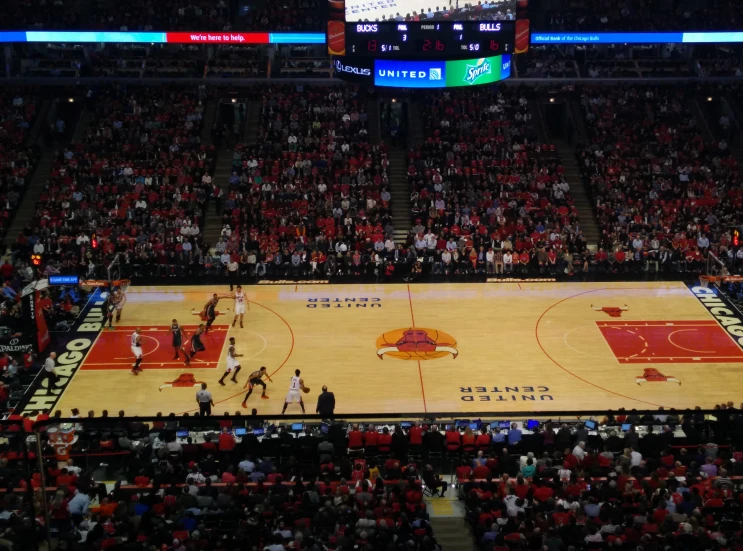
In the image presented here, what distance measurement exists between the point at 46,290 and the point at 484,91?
80.0ft

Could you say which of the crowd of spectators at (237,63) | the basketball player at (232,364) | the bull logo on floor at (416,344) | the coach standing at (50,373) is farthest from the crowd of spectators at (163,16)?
the basketball player at (232,364)

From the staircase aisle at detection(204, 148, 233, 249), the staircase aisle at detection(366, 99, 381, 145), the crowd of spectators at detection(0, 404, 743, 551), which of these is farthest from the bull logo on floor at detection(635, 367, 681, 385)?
the staircase aisle at detection(366, 99, 381, 145)

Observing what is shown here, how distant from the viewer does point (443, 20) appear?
3319 cm

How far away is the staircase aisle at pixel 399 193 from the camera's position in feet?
131

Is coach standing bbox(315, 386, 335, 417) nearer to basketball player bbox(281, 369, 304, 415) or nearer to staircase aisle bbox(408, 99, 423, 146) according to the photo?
basketball player bbox(281, 369, 304, 415)

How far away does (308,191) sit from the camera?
40.2m

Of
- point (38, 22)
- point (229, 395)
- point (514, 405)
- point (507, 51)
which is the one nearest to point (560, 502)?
point (514, 405)

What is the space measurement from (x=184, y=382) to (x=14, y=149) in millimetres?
20804

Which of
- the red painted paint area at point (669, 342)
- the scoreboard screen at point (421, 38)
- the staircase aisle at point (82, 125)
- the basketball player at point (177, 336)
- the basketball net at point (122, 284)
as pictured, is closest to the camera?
the basketball player at point (177, 336)

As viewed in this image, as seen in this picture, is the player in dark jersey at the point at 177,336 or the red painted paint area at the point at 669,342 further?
the red painted paint area at the point at 669,342

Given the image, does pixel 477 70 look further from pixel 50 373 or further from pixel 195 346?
pixel 50 373

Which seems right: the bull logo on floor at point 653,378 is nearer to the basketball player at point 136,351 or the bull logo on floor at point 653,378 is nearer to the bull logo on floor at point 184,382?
the bull logo on floor at point 184,382

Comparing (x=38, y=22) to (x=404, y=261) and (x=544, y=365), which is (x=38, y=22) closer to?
(x=404, y=261)

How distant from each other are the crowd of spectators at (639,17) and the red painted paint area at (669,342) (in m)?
20.3
